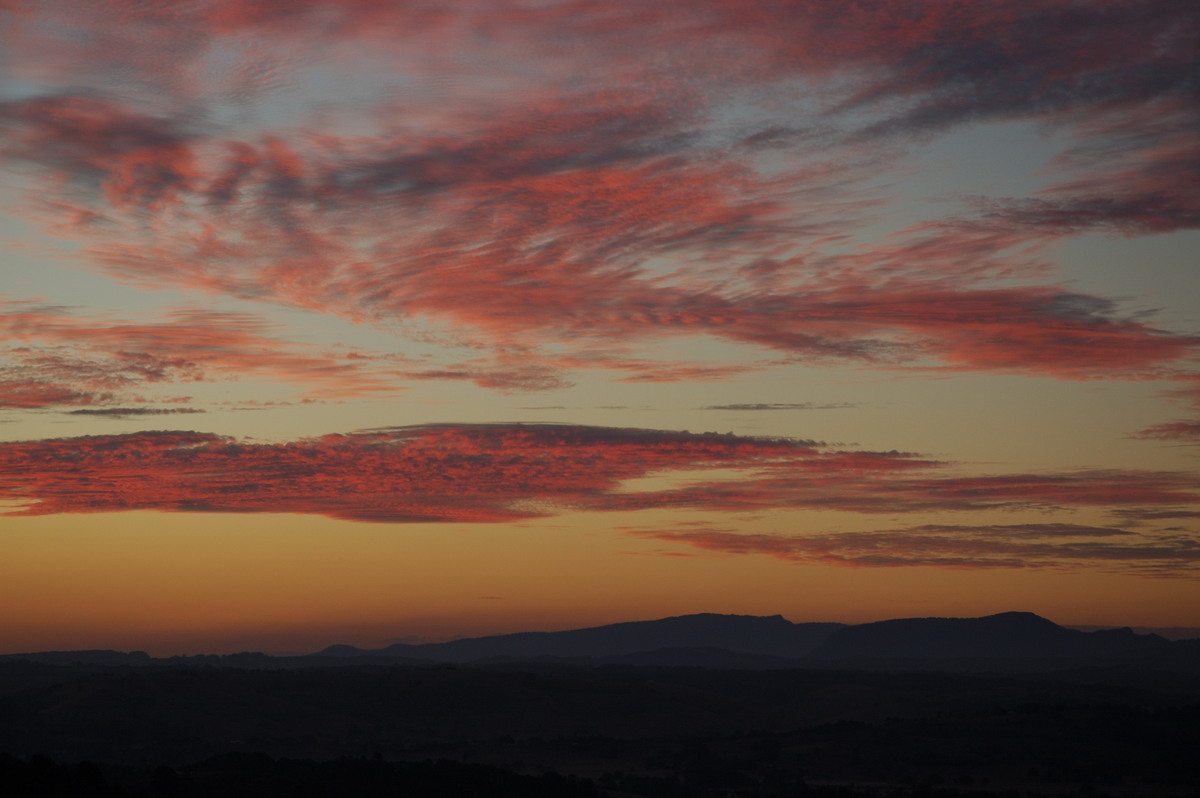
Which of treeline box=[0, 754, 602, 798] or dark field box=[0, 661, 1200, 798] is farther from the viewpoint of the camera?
dark field box=[0, 661, 1200, 798]

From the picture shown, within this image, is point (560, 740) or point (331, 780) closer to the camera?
point (331, 780)

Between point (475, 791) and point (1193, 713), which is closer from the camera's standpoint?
point (475, 791)

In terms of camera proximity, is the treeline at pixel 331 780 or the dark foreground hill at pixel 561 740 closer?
the treeline at pixel 331 780

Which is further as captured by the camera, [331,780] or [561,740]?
[561,740]

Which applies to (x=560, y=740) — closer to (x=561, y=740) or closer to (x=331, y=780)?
(x=561, y=740)

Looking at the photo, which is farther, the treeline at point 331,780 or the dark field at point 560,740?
the dark field at point 560,740

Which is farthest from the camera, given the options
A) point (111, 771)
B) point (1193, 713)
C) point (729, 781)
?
point (1193, 713)

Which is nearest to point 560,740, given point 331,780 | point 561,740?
point 561,740

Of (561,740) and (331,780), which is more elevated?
(331,780)

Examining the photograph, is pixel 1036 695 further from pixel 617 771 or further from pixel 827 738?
pixel 617 771

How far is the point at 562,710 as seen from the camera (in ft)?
558

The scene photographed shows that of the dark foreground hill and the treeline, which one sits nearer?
the treeline

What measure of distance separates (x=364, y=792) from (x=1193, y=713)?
93.0 metres

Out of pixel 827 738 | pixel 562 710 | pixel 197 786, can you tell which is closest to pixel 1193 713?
pixel 827 738
